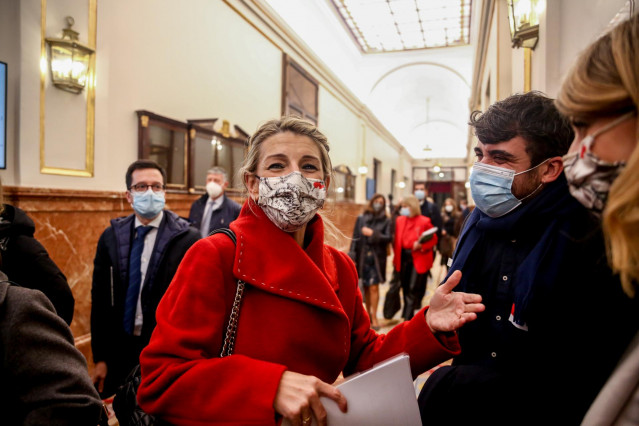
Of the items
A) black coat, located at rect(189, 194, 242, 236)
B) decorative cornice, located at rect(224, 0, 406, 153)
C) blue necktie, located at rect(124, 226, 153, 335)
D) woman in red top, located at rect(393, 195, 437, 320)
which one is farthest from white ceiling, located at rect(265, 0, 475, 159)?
blue necktie, located at rect(124, 226, 153, 335)

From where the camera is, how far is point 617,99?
859mm

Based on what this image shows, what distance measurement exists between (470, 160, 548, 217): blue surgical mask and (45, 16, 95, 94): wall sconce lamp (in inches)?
160

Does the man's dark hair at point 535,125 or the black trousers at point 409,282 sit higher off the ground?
the man's dark hair at point 535,125

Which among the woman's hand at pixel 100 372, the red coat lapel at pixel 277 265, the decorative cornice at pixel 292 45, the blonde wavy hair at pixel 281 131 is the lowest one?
the woman's hand at pixel 100 372

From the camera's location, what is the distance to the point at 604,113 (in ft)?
2.93

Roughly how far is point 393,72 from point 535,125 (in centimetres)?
1530

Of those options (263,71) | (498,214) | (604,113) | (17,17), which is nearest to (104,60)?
(17,17)

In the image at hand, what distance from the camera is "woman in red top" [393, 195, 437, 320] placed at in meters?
5.56

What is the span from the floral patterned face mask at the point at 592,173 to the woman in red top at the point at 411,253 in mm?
4442

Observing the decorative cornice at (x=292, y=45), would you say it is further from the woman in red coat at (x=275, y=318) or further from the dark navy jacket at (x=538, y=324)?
the dark navy jacket at (x=538, y=324)

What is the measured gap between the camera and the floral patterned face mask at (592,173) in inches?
35.3

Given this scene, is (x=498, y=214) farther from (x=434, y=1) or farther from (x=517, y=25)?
(x=434, y=1)

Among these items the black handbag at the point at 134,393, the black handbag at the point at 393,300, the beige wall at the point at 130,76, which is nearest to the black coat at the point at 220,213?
the beige wall at the point at 130,76

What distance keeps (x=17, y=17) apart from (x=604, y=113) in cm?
451
